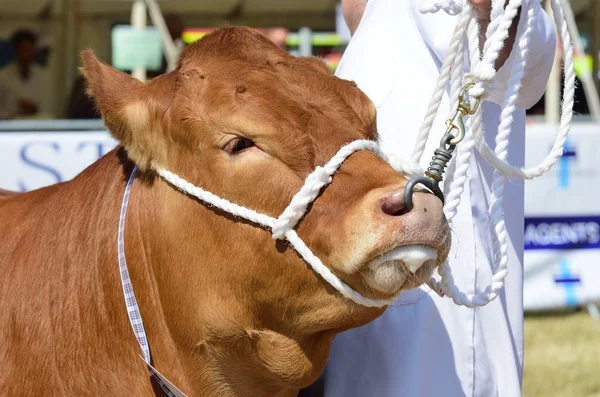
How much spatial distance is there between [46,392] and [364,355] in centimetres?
86

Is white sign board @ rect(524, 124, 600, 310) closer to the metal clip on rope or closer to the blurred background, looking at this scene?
the blurred background

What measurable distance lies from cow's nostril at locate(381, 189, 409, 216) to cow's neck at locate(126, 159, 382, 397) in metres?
0.28

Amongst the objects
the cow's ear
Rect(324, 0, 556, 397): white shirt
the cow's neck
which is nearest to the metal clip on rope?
Rect(324, 0, 556, 397): white shirt

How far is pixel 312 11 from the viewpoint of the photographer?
9.96 metres

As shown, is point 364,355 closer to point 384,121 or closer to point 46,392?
point 384,121

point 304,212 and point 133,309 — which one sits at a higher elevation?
point 304,212

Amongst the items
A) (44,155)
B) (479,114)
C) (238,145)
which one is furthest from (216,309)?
(44,155)

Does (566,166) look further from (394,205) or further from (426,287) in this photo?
(394,205)

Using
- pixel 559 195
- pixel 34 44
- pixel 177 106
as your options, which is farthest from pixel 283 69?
pixel 34 44

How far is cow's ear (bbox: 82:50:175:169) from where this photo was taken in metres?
2.40

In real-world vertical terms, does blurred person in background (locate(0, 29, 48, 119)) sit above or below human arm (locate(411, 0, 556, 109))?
below

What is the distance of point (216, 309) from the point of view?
2.36 meters

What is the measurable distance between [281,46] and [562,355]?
2.97 meters

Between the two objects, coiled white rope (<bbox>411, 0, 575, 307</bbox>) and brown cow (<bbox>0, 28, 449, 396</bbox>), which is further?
coiled white rope (<bbox>411, 0, 575, 307</bbox>)
